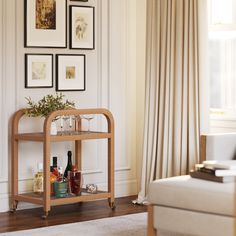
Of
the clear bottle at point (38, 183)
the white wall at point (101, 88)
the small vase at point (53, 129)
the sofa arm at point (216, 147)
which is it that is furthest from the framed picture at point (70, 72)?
the sofa arm at point (216, 147)

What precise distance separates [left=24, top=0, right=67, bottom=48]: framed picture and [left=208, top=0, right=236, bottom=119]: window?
1.26m

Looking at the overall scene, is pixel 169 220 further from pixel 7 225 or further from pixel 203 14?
pixel 203 14

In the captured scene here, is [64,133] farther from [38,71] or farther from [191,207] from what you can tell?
[191,207]

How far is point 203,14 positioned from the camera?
199 inches

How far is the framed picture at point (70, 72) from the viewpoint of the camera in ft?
17.3

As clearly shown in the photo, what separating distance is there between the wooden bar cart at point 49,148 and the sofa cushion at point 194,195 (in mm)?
1100

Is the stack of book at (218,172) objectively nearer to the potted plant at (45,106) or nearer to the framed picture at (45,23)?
the potted plant at (45,106)

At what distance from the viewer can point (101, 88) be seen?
5.55m

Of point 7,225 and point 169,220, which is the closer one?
point 169,220

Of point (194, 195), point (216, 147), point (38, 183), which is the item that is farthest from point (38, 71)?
point (194, 195)

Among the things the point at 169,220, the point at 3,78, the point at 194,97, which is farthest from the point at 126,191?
the point at 169,220

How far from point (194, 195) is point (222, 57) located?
200 centimetres

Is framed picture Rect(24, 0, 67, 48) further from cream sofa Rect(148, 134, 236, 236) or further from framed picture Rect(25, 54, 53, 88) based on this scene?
cream sofa Rect(148, 134, 236, 236)

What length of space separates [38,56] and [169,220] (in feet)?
6.44
